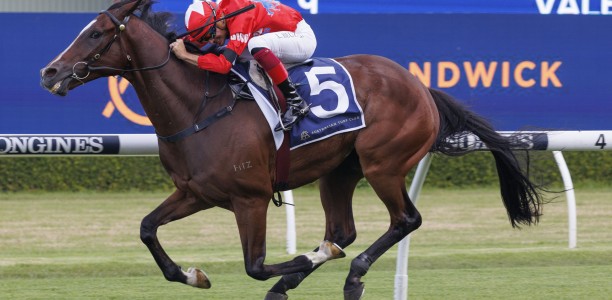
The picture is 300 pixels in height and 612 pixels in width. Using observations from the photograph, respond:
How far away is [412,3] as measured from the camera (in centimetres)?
910

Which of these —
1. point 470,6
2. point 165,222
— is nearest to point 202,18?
point 165,222

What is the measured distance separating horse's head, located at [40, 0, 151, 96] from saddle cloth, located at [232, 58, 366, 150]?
0.50m

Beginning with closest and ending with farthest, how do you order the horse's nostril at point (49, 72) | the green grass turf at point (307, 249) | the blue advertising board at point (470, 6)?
the horse's nostril at point (49, 72)
the green grass turf at point (307, 249)
the blue advertising board at point (470, 6)

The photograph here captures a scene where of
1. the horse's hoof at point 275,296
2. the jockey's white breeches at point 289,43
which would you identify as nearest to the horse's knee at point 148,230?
the horse's hoof at point 275,296

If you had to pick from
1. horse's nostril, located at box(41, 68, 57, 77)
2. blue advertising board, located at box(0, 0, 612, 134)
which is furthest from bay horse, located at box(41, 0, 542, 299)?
blue advertising board, located at box(0, 0, 612, 134)

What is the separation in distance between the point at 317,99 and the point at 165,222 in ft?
2.74

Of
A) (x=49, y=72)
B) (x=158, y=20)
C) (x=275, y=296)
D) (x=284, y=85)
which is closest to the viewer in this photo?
(x=49, y=72)

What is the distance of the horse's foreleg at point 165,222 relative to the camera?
4941mm

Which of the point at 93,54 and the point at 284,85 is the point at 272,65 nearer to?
the point at 284,85

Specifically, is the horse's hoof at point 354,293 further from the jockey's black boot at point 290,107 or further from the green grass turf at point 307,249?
the jockey's black boot at point 290,107

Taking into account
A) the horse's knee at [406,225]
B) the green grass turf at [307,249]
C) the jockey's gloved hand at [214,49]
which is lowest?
the green grass turf at [307,249]

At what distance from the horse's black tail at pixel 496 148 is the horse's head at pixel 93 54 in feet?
5.20

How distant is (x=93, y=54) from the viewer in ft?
15.2

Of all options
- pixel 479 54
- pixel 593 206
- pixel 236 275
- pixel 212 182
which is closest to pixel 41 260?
pixel 236 275
